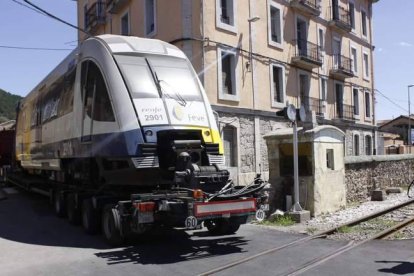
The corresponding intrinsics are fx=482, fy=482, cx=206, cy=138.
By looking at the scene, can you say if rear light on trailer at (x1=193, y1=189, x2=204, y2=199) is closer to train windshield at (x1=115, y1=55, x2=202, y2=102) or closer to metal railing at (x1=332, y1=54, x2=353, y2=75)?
train windshield at (x1=115, y1=55, x2=202, y2=102)

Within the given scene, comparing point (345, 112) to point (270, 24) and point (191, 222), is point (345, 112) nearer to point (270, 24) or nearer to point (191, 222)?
point (270, 24)

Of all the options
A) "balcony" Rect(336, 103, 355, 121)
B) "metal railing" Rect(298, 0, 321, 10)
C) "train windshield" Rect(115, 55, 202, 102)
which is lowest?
"train windshield" Rect(115, 55, 202, 102)

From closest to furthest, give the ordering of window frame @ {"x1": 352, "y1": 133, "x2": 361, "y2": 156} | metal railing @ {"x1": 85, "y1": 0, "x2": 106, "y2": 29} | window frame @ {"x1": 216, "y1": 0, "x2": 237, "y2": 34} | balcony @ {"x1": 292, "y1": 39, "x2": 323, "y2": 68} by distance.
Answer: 1. window frame @ {"x1": 216, "y1": 0, "x2": 237, "y2": 34}
2. balcony @ {"x1": 292, "y1": 39, "x2": 323, "y2": 68}
3. metal railing @ {"x1": 85, "y1": 0, "x2": 106, "y2": 29}
4. window frame @ {"x1": 352, "y1": 133, "x2": 361, "y2": 156}

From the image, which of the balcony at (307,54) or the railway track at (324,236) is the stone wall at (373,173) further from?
the balcony at (307,54)

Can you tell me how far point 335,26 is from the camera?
2934cm

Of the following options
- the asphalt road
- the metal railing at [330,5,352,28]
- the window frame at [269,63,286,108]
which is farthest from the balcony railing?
the asphalt road

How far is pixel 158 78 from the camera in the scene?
860cm

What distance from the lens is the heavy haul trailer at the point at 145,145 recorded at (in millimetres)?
7719

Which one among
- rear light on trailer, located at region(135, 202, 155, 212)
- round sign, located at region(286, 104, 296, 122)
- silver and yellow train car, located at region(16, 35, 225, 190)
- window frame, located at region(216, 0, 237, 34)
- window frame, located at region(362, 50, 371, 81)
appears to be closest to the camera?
→ rear light on trailer, located at region(135, 202, 155, 212)

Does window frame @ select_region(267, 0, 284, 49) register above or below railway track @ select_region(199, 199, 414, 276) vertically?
above

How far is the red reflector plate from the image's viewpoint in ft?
24.2

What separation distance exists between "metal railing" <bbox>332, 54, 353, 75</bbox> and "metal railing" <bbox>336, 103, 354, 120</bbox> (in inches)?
84.0

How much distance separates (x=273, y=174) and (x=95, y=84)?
570 centimetres

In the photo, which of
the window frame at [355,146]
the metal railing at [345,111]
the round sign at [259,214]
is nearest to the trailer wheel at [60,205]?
the round sign at [259,214]
